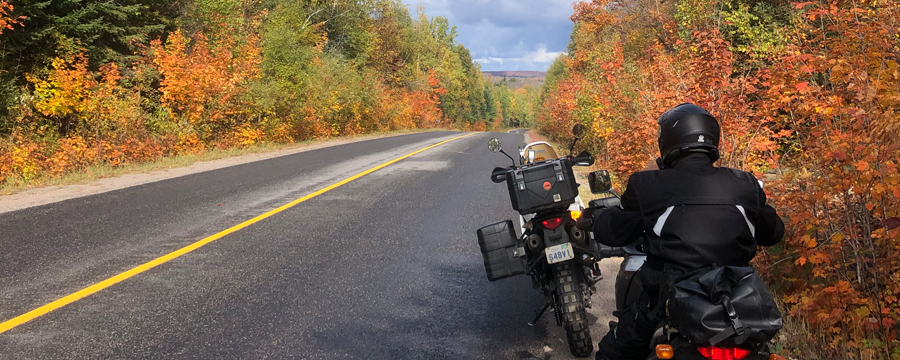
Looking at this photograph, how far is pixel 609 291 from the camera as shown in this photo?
555cm

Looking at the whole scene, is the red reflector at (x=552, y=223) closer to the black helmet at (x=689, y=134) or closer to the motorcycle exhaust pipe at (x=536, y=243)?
the motorcycle exhaust pipe at (x=536, y=243)

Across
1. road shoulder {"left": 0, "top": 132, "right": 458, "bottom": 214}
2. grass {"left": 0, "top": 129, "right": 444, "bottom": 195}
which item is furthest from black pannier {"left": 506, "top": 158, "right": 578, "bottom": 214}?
grass {"left": 0, "top": 129, "right": 444, "bottom": 195}

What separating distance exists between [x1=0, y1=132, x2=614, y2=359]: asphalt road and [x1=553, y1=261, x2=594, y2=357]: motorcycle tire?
0.14 m

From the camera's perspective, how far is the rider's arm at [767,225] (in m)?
2.68

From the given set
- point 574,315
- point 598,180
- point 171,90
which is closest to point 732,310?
point 598,180

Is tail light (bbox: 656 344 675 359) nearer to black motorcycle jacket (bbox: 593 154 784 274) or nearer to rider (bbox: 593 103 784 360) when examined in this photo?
rider (bbox: 593 103 784 360)

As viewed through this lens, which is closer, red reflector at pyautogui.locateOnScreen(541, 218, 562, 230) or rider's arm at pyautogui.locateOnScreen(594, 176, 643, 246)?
rider's arm at pyautogui.locateOnScreen(594, 176, 643, 246)

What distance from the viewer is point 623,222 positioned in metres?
2.78

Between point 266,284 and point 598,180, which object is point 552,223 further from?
point 266,284

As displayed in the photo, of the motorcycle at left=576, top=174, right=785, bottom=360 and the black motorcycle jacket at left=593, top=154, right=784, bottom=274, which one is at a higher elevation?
the black motorcycle jacket at left=593, top=154, right=784, bottom=274

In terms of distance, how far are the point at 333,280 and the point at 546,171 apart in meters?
2.46

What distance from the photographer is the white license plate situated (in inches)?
161

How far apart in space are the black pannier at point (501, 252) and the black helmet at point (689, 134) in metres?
→ 1.93

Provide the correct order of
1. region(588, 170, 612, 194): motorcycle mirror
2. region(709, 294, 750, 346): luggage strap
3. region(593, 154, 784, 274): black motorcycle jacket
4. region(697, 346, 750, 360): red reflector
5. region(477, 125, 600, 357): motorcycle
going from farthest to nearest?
region(477, 125, 600, 357): motorcycle
region(588, 170, 612, 194): motorcycle mirror
region(593, 154, 784, 274): black motorcycle jacket
region(697, 346, 750, 360): red reflector
region(709, 294, 750, 346): luggage strap
